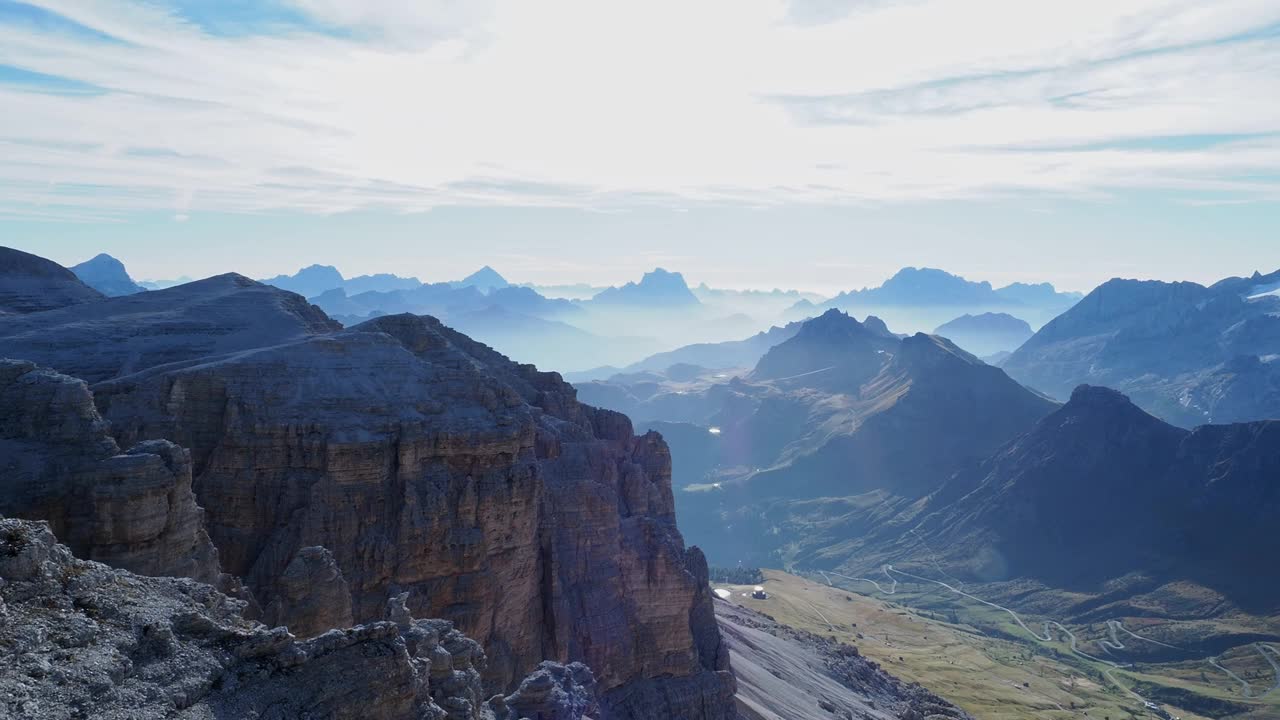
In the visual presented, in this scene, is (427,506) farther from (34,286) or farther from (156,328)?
(34,286)

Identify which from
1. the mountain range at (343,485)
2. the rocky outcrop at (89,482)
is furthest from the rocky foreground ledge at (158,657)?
the rocky outcrop at (89,482)

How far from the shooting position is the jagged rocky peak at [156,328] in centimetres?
6119

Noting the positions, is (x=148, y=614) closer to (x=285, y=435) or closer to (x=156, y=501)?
(x=156, y=501)

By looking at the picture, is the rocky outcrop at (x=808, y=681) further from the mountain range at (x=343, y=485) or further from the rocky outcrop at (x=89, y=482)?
the rocky outcrop at (x=89, y=482)

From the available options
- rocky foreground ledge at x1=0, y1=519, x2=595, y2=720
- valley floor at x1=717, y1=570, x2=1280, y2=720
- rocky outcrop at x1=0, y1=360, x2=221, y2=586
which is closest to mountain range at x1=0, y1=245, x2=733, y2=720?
rocky outcrop at x1=0, y1=360, x2=221, y2=586

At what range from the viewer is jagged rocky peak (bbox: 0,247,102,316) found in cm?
8094

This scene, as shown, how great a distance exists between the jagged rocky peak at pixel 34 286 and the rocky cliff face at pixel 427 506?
3081 cm

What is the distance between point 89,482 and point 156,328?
2944 centimetres

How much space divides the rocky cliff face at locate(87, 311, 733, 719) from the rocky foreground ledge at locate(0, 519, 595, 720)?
16654 millimetres

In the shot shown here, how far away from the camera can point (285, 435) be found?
57719 mm

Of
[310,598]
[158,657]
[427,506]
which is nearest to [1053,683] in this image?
[427,506]

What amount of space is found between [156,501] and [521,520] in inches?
1068

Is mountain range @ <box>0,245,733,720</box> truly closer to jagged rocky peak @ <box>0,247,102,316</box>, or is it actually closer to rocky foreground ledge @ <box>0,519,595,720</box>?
jagged rocky peak @ <box>0,247,102,316</box>

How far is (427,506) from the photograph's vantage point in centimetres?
6066
